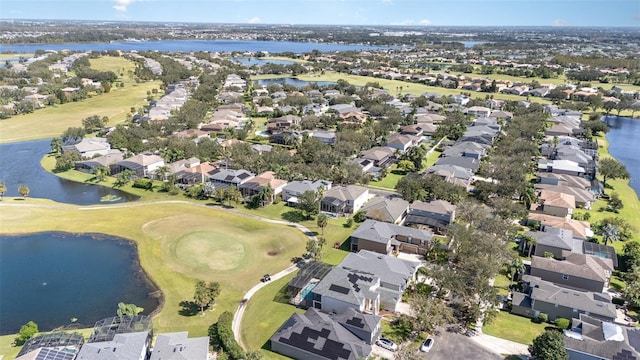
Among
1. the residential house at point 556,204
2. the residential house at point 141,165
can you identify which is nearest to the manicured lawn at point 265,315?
the residential house at point 556,204

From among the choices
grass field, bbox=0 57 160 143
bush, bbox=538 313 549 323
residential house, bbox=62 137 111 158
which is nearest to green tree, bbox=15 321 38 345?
bush, bbox=538 313 549 323

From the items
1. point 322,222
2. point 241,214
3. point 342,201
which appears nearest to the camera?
point 322,222

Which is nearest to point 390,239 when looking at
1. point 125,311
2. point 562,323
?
point 562,323

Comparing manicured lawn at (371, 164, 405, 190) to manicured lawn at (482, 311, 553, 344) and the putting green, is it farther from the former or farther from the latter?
manicured lawn at (482, 311, 553, 344)

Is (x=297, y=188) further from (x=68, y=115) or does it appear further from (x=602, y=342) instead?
(x=68, y=115)

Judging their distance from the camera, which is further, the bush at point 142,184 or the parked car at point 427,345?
the bush at point 142,184

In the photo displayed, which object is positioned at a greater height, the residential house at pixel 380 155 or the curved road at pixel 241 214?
the residential house at pixel 380 155

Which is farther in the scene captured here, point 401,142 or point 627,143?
point 627,143

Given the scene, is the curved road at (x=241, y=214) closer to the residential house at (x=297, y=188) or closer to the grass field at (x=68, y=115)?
the residential house at (x=297, y=188)
